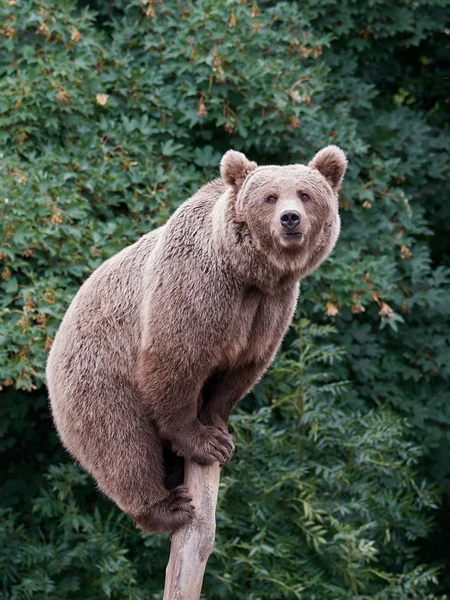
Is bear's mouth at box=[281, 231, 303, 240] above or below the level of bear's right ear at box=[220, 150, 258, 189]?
below

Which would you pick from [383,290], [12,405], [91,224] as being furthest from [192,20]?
[12,405]

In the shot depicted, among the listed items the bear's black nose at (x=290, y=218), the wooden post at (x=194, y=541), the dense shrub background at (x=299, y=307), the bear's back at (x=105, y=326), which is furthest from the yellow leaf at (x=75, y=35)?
the wooden post at (x=194, y=541)

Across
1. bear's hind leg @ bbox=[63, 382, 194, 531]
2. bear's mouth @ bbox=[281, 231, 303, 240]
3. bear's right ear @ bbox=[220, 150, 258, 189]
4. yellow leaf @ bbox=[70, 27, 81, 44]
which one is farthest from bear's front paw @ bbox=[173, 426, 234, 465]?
yellow leaf @ bbox=[70, 27, 81, 44]

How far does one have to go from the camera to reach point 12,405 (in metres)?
7.65

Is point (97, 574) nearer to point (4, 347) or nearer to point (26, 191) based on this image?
point (4, 347)

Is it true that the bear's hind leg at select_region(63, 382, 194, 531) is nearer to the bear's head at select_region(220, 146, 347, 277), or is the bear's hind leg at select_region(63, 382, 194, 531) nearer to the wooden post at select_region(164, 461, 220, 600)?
the wooden post at select_region(164, 461, 220, 600)

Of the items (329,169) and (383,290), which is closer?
(329,169)

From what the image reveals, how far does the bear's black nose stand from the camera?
13.9 feet

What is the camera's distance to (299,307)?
775 cm

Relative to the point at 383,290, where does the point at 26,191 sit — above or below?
above

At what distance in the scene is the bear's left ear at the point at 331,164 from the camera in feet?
14.9

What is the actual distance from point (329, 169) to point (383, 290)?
3.18 m

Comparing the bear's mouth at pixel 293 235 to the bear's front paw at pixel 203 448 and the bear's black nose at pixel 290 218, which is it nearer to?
the bear's black nose at pixel 290 218

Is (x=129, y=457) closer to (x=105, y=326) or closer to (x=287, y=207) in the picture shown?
(x=105, y=326)
